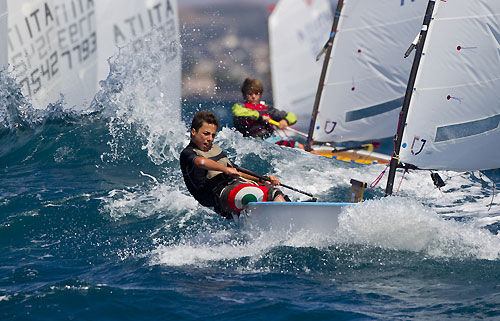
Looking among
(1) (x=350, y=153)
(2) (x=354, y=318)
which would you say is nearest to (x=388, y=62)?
(1) (x=350, y=153)

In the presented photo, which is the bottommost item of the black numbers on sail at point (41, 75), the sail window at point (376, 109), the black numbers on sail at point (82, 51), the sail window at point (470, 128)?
the sail window at point (470, 128)

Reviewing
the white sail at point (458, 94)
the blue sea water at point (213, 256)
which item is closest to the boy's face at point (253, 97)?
the blue sea water at point (213, 256)

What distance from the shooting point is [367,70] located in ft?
29.1

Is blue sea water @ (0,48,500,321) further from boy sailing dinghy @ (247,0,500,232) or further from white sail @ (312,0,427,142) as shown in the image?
white sail @ (312,0,427,142)

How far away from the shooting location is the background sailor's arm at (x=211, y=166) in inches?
206

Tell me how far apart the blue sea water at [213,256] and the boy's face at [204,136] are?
0.65 meters

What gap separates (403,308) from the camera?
167 inches

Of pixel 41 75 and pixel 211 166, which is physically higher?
pixel 41 75

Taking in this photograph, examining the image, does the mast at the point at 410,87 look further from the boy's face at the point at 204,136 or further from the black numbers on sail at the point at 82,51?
the black numbers on sail at the point at 82,51

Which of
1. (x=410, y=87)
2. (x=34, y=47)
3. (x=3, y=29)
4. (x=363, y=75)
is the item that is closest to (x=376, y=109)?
(x=363, y=75)

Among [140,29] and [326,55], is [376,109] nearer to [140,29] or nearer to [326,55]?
[326,55]

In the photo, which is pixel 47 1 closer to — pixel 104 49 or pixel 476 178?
pixel 104 49

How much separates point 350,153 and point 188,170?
167 inches

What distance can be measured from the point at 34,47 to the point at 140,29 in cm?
122
